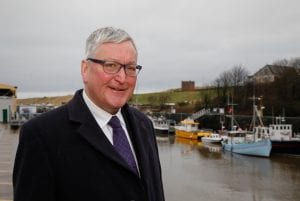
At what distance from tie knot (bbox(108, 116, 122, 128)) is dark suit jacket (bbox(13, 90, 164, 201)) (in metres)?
0.11

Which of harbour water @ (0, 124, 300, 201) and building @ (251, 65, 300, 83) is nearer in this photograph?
harbour water @ (0, 124, 300, 201)

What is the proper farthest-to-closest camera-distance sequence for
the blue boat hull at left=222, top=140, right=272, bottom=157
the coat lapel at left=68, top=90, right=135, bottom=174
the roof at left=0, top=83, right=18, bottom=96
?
the roof at left=0, top=83, right=18, bottom=96 < the blue boat hull at left=222, top=140, right=272, bottom=157 < the coat lapel at left=68, top=90, right=135, bottom=174

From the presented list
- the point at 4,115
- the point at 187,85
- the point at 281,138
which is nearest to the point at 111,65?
the point at 281,138

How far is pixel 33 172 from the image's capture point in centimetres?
162

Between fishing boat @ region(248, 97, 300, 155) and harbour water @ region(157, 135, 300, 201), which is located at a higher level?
fishing boat @ region(248, 97, 300, 155)

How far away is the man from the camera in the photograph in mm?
1645

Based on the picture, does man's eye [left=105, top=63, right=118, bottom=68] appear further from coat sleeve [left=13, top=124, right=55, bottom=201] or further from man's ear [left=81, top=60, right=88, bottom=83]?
coat sleeve [left=13, top=124, right=55, bottom=201]

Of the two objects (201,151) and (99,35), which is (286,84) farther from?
(99,35)

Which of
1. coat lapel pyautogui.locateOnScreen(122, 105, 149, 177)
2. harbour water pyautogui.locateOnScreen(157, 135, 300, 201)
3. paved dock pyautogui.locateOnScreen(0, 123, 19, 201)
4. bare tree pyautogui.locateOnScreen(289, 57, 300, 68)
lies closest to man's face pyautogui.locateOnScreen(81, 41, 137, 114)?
coat lapel pyautogui.locateOnScreen(122, 105, 149, 177)

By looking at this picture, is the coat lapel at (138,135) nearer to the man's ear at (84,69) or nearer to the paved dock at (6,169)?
the man's ear at (84,69)

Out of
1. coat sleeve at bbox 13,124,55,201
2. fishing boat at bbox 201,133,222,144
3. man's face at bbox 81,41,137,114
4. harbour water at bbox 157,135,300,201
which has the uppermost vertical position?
man's face at bbox 81,41,137,114

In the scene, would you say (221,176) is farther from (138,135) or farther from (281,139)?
(138,135)

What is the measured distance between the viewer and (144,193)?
1.81 meters

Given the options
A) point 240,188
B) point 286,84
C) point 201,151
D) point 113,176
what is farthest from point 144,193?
point 286,84
